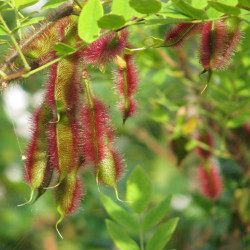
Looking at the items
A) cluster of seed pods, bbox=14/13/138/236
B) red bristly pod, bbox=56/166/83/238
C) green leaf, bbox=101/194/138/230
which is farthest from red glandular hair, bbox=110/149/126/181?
green leaf, bbox=101/194/138/230

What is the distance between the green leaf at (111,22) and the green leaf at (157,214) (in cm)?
69

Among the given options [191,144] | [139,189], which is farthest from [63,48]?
[191,144]

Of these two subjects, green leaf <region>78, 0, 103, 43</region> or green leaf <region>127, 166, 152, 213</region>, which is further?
green leaf <region>127, 166, 152, 213</region>

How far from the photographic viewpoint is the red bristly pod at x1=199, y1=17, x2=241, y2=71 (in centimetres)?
112

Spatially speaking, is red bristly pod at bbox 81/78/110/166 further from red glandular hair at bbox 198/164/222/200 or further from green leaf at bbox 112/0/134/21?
red glandular hair at bbox 198/164/222/200

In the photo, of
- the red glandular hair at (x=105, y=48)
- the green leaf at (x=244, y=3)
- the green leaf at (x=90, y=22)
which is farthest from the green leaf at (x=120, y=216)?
the green leaf at (x=244, y=3)

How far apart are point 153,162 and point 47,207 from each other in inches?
47.4

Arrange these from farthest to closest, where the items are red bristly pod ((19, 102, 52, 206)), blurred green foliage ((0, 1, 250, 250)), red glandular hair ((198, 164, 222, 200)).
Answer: red glandular hair ((198, 164, 222, 200))
blurred green foliage ((0, 1, 250, 250))
red bristly pod ((19, 102, 52, 206))

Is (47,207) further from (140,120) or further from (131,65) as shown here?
(131,65)

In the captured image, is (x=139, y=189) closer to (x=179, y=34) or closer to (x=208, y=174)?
(x=179, y=34)

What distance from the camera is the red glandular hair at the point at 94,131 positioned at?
119cm

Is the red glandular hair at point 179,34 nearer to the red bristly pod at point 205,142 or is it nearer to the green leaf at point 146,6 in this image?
the green leaf at point 146,6

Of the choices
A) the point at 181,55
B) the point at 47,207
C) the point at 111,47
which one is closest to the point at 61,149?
the point at 111,47

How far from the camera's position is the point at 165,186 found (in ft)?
10.3
